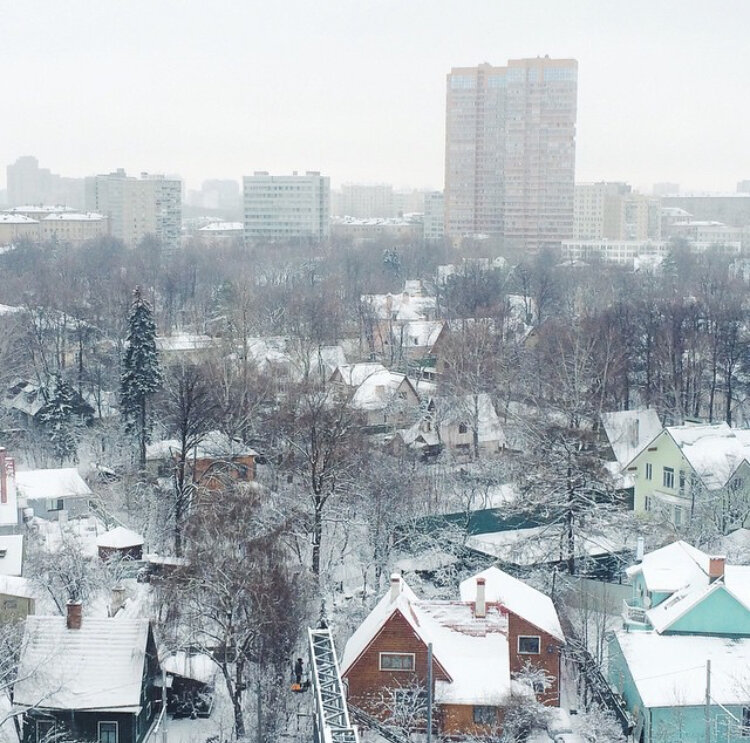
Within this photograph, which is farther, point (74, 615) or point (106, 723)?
point (74, 615)

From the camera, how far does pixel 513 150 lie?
140m

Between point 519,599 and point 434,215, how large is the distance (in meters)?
140

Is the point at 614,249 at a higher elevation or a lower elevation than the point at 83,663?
higher

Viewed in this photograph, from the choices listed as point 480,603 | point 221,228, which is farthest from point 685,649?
point 221,228

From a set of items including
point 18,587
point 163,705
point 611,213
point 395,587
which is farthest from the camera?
point 611,213

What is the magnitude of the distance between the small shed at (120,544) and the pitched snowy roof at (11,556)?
2112mm

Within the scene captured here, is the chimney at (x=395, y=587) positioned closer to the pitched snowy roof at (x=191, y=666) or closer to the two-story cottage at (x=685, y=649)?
the pitched snowy roof at (x=191, y=666)

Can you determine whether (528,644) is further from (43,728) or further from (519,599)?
(43,728)

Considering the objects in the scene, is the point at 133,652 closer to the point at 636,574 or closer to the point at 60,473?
the point at 636,574

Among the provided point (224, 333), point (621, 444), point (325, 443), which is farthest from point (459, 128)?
point (325, 443)

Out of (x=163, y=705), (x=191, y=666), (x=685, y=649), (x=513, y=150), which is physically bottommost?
(x=163, y=705)

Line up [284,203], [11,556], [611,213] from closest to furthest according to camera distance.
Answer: [11,556] < [284,203] < [611,213]

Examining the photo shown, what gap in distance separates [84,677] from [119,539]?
394 inches

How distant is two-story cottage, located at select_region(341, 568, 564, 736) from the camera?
2136cm
